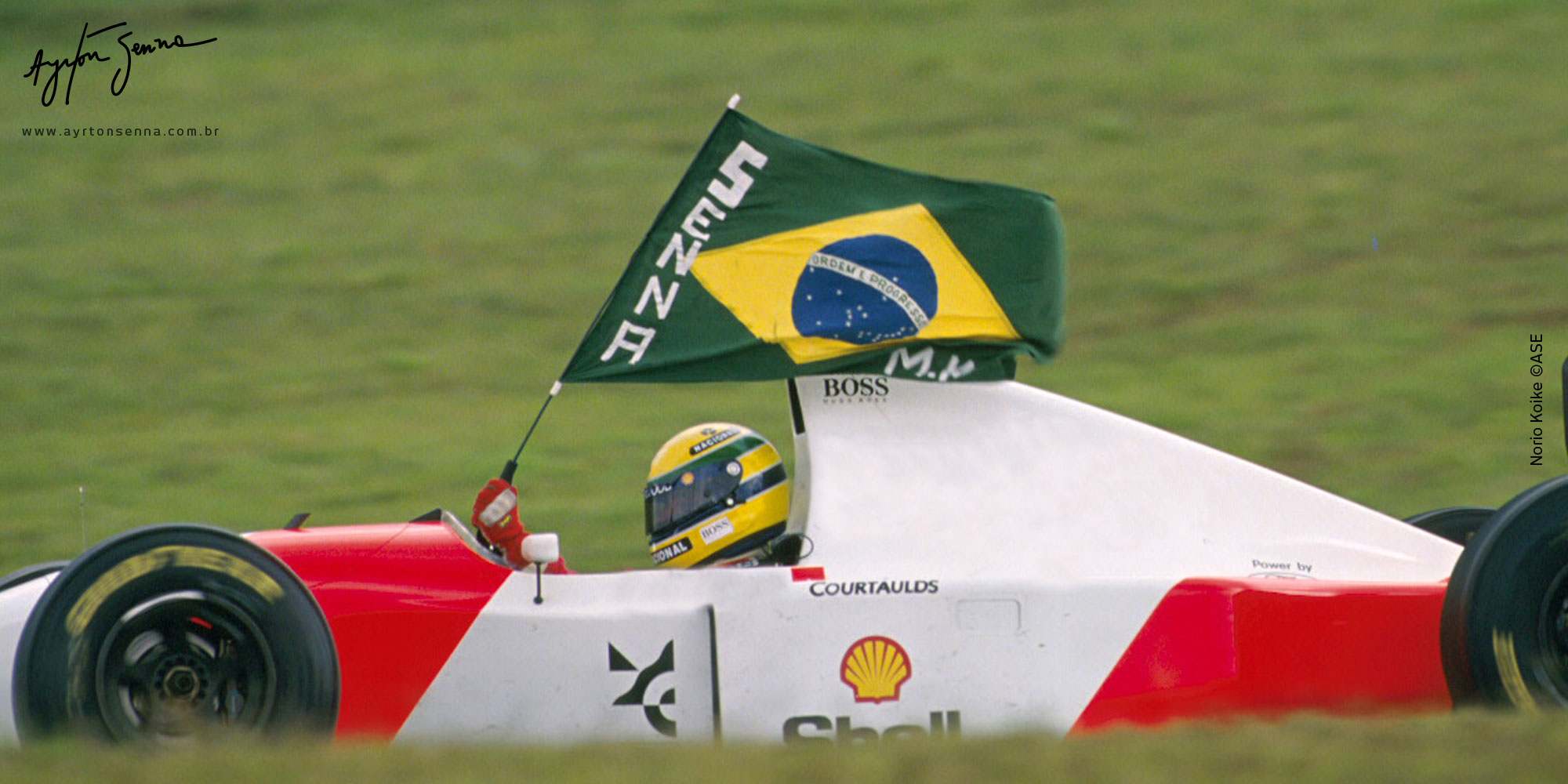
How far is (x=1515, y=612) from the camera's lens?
5.62m

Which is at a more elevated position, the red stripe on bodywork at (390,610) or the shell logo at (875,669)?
the red stripe on bodywork at (390,610)

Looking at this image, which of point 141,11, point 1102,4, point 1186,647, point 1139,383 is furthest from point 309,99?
point 1186,647

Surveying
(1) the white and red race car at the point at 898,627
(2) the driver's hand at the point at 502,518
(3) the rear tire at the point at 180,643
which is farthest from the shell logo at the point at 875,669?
(3) the rear tire at the point at 180,643

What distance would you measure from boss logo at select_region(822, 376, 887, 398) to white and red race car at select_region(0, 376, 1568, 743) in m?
0.23

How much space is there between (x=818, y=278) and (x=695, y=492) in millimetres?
802

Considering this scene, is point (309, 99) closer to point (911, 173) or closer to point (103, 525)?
point (103, 525)

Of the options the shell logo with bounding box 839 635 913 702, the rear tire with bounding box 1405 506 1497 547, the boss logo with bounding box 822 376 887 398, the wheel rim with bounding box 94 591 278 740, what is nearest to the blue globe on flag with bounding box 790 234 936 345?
the boss logo with bounding box 822 376 887 398

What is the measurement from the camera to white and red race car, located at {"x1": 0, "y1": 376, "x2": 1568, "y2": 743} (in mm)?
5594

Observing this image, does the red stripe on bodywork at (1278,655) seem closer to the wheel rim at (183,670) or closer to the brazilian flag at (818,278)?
the brazilian flag at (818,278)

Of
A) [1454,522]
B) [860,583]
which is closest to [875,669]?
[860,583]

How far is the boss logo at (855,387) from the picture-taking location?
618 centimetres

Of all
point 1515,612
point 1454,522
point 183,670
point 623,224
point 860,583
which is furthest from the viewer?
point 623,224
